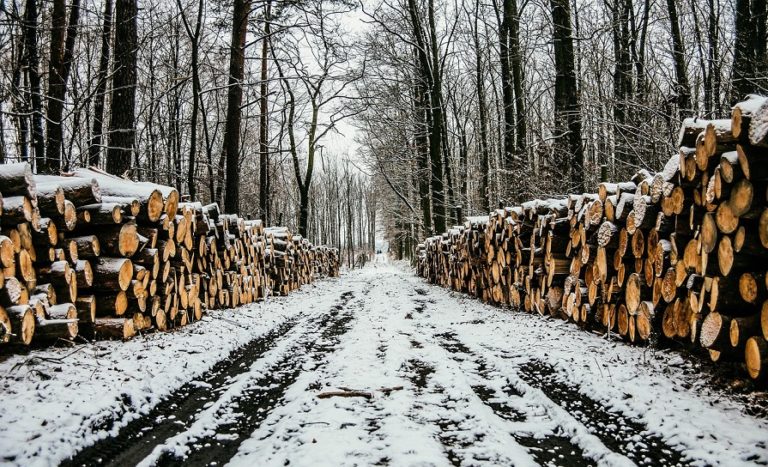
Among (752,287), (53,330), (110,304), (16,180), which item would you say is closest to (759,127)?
(752,287)

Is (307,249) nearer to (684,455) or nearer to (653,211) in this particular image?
(653,211)

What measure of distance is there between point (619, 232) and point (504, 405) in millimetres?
3124

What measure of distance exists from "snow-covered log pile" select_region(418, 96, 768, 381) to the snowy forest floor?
379mm

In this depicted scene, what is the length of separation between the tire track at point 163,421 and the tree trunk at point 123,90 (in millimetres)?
5933

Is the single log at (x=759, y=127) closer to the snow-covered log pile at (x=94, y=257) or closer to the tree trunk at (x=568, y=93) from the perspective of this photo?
the snow-covered log pile at (x=94, y=257)

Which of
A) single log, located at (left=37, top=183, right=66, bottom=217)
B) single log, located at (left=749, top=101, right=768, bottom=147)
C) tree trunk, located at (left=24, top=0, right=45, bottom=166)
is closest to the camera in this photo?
single log, located at (left=749, top=101, right=768, bottom=147)

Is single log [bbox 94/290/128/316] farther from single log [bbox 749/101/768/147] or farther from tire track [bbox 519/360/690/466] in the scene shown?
single log [bbox 749/101/768/147]

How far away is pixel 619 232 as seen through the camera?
5.80 metres

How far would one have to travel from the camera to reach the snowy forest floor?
114 inches

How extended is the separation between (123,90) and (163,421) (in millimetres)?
8208

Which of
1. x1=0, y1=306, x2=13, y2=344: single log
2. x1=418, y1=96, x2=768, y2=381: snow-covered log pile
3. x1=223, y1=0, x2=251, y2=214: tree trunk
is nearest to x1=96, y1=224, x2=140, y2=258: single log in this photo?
x1=0, y1=306, x2=13, y2=344: single log

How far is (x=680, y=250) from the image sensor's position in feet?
15.2

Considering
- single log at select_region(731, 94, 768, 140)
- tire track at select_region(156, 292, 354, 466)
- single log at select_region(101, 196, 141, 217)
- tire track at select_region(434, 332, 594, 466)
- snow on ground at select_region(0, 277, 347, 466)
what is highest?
single log at select_region(731, 94, 768, 140)

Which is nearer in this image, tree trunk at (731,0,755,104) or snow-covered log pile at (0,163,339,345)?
snow-covered log pile at (0,163,339,345)
